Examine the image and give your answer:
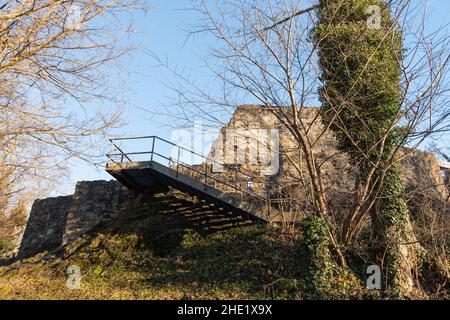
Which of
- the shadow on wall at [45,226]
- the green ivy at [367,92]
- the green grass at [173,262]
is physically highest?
the green ivy at [367,92]

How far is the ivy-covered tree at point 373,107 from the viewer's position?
327 inches

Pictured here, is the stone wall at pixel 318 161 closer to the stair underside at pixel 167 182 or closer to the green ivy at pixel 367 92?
the stair underside at pixel 167 182

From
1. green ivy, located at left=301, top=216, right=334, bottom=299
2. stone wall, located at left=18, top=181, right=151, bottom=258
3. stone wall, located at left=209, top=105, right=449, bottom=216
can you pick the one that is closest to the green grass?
green ivy, located at left=301, top=216, right=334, bottom=299

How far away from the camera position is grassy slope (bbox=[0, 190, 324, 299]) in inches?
343

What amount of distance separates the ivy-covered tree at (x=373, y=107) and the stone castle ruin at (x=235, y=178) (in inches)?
160

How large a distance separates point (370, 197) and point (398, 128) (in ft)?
5.88

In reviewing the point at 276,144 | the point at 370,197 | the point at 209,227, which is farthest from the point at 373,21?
the point at 209,227

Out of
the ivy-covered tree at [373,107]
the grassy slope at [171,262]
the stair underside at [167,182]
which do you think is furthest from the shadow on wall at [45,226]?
the ivy-covered tree at [373,107]

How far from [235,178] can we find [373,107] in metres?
6.34

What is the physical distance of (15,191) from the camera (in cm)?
2072

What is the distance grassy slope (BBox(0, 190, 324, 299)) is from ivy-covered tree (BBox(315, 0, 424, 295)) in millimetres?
2118

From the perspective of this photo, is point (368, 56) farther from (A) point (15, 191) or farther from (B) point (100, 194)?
(A) point (15, 191)

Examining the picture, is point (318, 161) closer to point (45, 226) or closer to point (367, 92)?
point (367, 92)

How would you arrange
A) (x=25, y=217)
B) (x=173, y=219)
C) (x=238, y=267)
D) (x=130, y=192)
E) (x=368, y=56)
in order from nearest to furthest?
1. (x=368, y=56)
2. (x=238, y=267)
3. (x=173, y=219)
4. (x=130, y=192)
5. (x=25, y=217)
